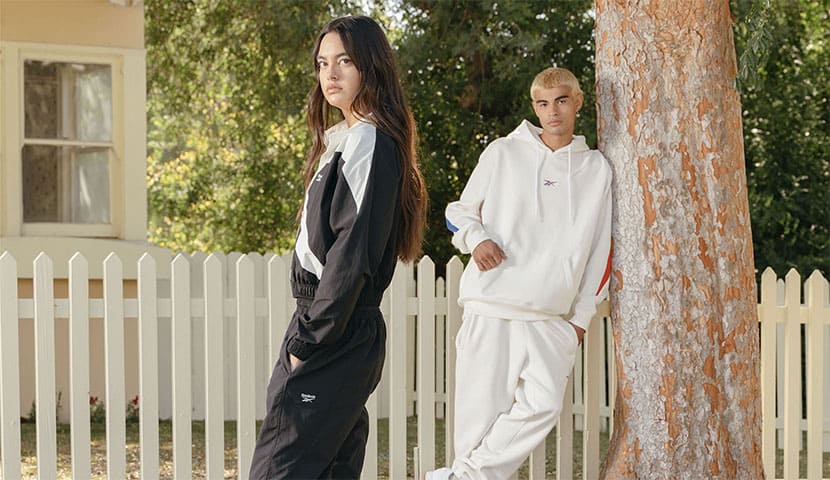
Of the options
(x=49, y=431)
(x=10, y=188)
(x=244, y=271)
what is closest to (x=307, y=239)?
(x=244, y=271)

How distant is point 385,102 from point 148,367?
252 cm

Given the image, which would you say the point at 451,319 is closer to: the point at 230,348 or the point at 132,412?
the point at 230,348

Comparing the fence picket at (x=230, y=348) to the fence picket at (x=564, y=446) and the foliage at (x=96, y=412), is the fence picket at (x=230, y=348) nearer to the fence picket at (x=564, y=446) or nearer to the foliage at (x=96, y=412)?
the foliage at (x=96, y=412)

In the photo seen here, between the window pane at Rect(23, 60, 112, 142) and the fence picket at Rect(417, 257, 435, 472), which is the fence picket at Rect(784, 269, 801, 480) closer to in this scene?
the fence picket at Rect(417, 257, 435, 472)

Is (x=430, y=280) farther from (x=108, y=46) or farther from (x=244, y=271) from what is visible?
(x=108, y=46)

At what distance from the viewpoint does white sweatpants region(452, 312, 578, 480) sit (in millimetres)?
4812

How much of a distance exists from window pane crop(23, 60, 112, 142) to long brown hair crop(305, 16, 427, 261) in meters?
6.26

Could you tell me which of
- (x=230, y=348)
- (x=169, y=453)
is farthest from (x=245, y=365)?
(x=230, y=348)

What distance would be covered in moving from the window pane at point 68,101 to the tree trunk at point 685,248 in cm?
567

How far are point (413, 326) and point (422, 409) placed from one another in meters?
4.37

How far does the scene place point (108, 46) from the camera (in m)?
9.34

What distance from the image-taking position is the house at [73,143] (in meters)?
9.02

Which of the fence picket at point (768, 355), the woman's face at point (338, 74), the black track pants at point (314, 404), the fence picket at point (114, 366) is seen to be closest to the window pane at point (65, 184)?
the fence picket at point (114, 366)

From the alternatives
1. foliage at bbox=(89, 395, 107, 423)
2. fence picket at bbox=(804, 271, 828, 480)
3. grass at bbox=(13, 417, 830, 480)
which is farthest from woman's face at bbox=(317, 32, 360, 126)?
foliage at bbox=(89, 395, 107, 423)
